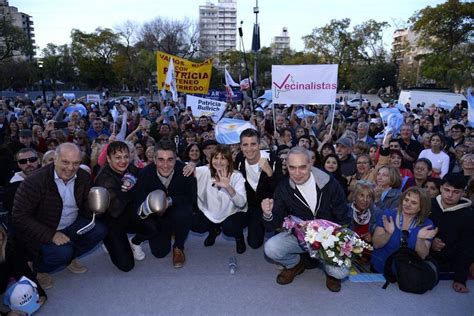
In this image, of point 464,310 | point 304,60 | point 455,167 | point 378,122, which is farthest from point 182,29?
point 464,310

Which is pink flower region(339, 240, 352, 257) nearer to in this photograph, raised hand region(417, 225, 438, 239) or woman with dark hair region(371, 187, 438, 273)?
woman with dark hair region(371, 187, 438, 273)

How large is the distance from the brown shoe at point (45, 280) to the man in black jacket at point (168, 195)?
1.15 meters

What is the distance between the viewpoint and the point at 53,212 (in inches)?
153

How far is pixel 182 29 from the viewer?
193 feet

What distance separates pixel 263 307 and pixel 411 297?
1.49 metres

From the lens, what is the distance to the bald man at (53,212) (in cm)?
376

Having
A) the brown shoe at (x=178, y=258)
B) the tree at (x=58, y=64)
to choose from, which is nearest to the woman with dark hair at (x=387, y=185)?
the brown shoe at (x=178, y=258)

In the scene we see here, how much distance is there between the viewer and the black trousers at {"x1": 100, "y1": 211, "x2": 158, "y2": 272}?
4277 mm

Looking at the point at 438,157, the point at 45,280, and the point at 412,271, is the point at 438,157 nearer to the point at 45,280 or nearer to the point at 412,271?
the point at 412,271

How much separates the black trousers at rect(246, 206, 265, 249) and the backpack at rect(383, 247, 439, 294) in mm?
1621

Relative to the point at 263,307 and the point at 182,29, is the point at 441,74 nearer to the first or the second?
the point at 182,29

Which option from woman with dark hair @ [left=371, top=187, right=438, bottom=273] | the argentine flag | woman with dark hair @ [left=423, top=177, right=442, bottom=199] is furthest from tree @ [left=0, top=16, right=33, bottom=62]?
woman with dark hair @ [left=371, top=187, right=438, bottom=273]

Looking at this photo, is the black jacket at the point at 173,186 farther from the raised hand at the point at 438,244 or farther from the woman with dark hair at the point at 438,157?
the woman with dark hair at the point at 438,157

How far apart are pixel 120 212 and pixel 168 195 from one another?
613 millimetres
